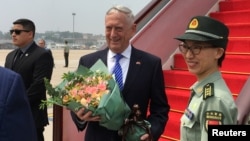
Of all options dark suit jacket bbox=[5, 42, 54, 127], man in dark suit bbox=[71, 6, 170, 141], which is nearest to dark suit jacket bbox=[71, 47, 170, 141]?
man in dark suit bbox=[71, 6, 170, 141]

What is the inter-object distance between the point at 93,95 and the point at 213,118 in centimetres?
64

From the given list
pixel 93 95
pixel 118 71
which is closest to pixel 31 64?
pixel 118 71

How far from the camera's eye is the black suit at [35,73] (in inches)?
147

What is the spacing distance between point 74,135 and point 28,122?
3.32m

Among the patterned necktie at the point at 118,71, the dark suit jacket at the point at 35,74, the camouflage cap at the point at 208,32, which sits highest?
the camouflage cap at the point at 208,32

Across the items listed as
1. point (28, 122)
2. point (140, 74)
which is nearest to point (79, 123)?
point (140, 74)

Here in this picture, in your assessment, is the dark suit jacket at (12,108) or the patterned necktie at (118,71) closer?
the dark suit jacket at (12,108)

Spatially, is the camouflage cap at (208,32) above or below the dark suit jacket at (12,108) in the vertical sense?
above

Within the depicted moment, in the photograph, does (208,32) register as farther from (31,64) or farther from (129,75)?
(31,64)

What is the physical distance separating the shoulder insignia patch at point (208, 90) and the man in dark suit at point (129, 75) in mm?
657

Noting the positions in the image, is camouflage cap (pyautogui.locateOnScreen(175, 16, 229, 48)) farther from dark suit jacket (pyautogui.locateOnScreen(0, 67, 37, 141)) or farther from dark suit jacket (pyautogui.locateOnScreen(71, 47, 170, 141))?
dark suit jacket (pyautogui.locateOnScreen(0, 67, 37, 141))

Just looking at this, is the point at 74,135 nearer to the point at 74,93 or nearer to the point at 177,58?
the point at 177,58

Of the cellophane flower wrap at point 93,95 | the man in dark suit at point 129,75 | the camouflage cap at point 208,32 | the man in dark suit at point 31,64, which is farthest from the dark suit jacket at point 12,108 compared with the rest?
the man in dark suit at point 31,64

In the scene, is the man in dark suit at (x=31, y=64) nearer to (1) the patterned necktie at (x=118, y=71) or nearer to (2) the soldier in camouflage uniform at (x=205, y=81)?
(1) the patterned necktie at (x=118, y=71)
